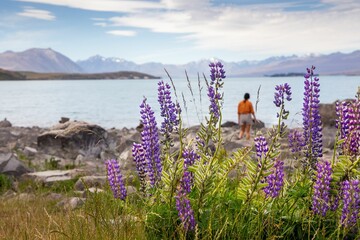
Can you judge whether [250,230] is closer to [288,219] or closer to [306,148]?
[288,219]

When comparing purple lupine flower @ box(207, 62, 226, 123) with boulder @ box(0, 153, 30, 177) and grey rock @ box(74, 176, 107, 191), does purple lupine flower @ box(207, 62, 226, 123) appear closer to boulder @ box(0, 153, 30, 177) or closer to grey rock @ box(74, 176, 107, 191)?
grey rock @ box(74, 176, 107, 191)

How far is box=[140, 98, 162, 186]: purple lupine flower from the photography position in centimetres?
477

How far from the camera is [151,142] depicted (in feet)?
16.1

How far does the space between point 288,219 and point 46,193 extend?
23.2 ft

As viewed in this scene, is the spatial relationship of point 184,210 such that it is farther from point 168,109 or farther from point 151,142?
point 168,109

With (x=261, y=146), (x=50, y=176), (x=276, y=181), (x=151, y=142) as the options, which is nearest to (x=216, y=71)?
(x=261, y=146)

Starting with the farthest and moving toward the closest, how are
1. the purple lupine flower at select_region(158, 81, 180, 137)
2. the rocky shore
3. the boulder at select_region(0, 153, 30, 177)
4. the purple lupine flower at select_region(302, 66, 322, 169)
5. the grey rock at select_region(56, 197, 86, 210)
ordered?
the boulder at select_region(0, 153, 30, 177), the rocky shore, the grey rock at select_region(56, 197, 86, 210), the purple lupine flower at select_region(158, 81, 180, 137), the purple lupine flower at select_region(302, 66, 322, 169)

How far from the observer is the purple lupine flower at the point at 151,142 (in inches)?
188

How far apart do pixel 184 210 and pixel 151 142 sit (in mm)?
796

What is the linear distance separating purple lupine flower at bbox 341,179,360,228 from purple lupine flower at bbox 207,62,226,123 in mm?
1353

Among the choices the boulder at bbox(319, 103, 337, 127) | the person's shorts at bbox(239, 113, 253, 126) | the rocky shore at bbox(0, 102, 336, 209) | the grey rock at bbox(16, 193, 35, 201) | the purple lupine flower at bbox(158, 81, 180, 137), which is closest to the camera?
the purple lupine flower at bbox(158, 81, 180, 137)

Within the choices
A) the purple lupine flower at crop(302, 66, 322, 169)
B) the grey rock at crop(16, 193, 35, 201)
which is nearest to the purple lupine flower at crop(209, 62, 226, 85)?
the purple lupine flower at crop(302, 66, 322, 169)

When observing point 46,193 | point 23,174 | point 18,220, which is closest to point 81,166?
point 23,174

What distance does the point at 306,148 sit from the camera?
5.09m
